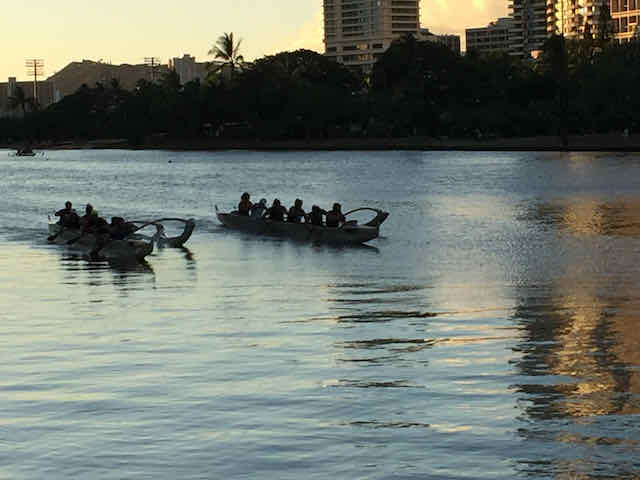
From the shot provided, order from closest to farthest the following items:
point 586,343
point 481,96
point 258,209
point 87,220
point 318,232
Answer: point 586,343 < point 87,220 < point 318,232 < point 258,209 < point 481,96

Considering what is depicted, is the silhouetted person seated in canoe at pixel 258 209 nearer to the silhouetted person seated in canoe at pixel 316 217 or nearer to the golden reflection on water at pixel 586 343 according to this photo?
the silhouetted person seated in canoe at pixel 316 217

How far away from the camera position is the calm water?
1552 centimetres

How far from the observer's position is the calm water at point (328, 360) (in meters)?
15.5

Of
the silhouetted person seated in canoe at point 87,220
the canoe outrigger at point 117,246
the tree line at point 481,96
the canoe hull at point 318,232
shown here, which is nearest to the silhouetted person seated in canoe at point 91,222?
the silhouetted person seated in canoe at point 87,220

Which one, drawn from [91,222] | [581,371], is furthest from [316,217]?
[581,371]

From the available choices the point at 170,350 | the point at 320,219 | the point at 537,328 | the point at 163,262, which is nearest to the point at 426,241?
the point at 320,219

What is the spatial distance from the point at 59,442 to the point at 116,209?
70.6 meters

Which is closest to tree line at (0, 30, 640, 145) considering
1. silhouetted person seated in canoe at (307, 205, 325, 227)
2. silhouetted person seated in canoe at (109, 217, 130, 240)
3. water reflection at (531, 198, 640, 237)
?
water reflection at (531, 198, 640, 237)

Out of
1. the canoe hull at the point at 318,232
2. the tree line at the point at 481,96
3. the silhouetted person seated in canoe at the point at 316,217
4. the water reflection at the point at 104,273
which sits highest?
the tree line at the point at 481,96

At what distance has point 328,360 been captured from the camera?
2234 centimetres

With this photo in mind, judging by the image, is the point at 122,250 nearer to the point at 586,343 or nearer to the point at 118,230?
the point at 118,230

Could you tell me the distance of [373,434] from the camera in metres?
16.6

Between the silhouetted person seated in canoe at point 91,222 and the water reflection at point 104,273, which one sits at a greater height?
the silhouetted person seated in canoe at point 91,222

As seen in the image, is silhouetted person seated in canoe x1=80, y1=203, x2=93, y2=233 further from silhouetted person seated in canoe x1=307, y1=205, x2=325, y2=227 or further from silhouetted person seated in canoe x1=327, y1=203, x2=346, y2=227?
silhouetted person seated in canoe x1=327, y1=203, x2=346, y2=227
